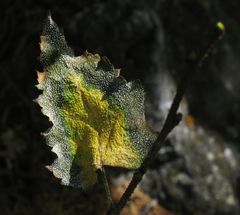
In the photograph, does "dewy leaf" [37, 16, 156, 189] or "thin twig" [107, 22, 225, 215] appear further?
"dewy leaf" [37, 16, 156, 189]

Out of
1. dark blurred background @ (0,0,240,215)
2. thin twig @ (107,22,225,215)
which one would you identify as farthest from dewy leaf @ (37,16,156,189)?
dark blurred background @ (0,0,240,215)

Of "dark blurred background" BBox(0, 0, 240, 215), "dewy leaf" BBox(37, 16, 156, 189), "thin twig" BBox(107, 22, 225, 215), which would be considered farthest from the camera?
"dark blurred background" BBox(0, 0, 240, 215)

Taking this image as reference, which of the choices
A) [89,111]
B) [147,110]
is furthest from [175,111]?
[147,110]

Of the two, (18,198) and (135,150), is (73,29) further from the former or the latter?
(135,150)

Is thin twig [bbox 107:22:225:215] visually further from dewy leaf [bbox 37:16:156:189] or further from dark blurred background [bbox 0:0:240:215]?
dark blurred background [bbox 0:0:240:215]

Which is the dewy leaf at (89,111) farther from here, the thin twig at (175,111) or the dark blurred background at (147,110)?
the dark blurred background at (147,110)

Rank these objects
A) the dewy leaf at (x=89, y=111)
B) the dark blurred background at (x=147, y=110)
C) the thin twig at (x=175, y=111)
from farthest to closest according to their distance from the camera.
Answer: the dark blurred background at (x=147, y=110)
the dewy leaf at (x=89, y=111)
the thin twig at (x=175, y=111)

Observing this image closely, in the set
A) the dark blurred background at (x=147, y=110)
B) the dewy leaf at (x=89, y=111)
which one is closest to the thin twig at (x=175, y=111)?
the dewy leaf at (x=89, y=111)
